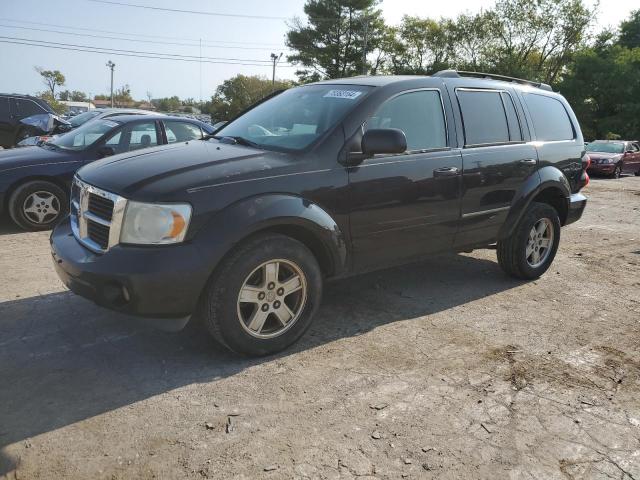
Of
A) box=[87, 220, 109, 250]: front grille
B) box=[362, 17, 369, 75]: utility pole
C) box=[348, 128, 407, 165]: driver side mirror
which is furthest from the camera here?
box=[362, 17, 369, 75]: utility pole

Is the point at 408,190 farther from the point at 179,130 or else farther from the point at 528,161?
the point at 179,130

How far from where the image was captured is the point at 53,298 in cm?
436

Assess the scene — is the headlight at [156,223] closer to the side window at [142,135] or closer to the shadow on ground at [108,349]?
the shadow on ground at [108,349]

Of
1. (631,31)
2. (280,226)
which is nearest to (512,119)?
(280,226)

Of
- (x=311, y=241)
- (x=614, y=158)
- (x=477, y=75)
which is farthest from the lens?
(x=614, y=158)

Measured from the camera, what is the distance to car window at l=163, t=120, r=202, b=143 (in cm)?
762

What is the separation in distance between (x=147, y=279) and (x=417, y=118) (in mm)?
2413

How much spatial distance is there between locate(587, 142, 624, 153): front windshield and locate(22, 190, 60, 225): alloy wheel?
2065cm

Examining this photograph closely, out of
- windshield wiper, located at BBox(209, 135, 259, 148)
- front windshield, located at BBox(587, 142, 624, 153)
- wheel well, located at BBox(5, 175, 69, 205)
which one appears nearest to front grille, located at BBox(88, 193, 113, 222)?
windshield wiper, located at BBox(209, 135, 259, 148)

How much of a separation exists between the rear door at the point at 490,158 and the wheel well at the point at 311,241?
136 cm

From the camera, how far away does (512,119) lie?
4898mm

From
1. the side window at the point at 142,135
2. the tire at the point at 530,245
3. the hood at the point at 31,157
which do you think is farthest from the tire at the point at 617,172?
the hood at the point at 31,157

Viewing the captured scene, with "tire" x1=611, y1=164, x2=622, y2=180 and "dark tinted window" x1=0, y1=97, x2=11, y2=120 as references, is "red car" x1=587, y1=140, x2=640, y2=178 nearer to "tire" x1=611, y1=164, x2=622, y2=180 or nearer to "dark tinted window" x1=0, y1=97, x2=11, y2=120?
"tire" x1=611, y1=164, x2=622, y2=180

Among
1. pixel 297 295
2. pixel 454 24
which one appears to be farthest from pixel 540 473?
pixel 454 24
